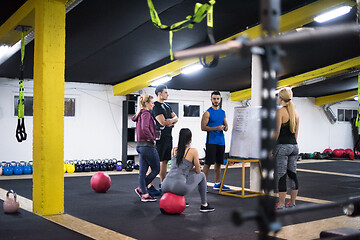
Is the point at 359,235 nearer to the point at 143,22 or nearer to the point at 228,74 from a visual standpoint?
the point at 143,22

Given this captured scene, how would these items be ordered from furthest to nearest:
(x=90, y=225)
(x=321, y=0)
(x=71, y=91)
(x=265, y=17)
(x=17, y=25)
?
(x=71, y=91)
(x=321, y=0)
(x=17, y=25)
(x=90, y=225)
(x=265, y=17)

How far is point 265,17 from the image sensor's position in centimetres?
101

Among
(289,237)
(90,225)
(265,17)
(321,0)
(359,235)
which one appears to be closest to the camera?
(265,17)

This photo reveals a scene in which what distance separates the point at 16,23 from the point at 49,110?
1.55 meters

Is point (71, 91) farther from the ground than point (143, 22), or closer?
closer

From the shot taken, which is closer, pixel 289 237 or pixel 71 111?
pixel 289 237

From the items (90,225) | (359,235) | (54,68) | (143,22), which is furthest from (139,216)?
(143,22)

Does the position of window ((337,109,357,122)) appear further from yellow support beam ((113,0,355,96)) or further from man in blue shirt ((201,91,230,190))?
man in blue shirt ((201,91,230,190))

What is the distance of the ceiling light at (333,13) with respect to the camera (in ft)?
17.2

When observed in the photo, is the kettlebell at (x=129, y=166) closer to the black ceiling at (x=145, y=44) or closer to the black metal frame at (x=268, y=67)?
the black ceiling at (x=145, y=44)

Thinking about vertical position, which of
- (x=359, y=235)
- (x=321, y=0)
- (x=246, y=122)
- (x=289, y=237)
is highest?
(x=321, y=0)

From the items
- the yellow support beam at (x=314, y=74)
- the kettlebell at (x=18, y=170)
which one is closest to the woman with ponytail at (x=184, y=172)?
the kettlebell at (x=18, y=170)

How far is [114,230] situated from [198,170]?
3.53ft

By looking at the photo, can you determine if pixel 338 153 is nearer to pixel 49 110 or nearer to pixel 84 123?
pixel 84 123
